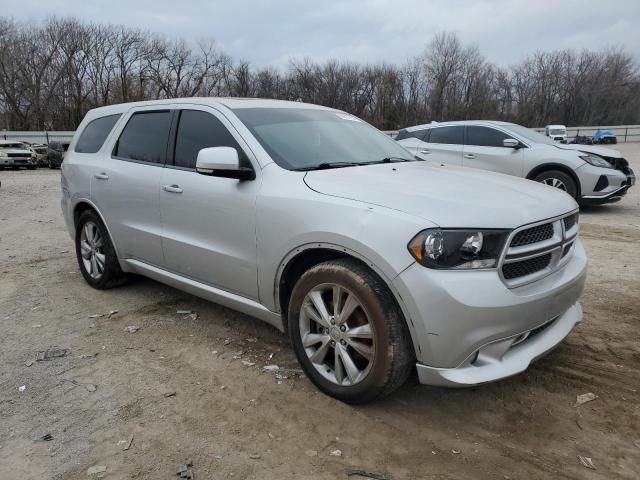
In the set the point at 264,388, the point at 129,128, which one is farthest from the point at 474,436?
the point at 129,128

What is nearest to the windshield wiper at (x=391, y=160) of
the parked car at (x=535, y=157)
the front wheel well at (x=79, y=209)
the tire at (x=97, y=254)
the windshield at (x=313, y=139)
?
the windshield at (x=313, y=139)

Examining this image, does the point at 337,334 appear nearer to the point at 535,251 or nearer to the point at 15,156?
the point at 535,251

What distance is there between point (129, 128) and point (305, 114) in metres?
1.72

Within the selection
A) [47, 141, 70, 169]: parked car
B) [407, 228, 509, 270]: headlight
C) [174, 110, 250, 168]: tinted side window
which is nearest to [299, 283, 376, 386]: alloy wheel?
[407, 228, 509, 270]: headlight

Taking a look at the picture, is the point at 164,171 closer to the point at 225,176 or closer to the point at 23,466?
the point at 225,176

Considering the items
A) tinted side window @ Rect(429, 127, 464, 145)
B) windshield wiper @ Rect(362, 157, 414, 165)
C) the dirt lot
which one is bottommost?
the dirt lot

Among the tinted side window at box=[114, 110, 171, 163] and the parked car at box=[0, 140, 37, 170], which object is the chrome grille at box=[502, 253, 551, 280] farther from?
the parked car at box=[0, 140, 37, 170]

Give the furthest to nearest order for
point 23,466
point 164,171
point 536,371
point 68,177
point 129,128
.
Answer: point 68,177 < point 129,128 < point 164,171 < point 536,371 < point 23,466

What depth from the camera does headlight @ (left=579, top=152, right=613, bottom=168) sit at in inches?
357

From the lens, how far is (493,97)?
63.4 metres

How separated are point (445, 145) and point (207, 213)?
782 cm

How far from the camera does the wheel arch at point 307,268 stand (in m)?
2.56

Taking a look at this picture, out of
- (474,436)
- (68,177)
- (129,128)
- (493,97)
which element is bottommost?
(474,436)

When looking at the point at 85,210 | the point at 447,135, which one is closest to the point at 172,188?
the point at 85,210
